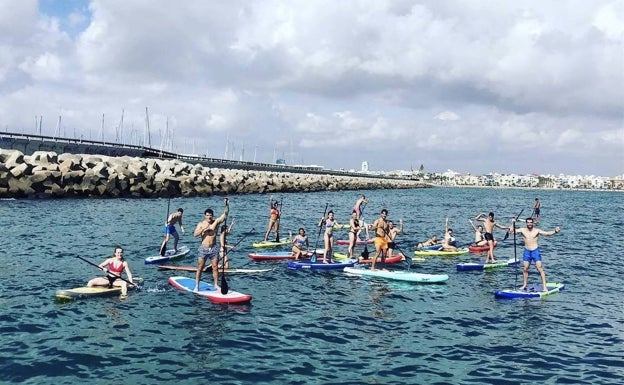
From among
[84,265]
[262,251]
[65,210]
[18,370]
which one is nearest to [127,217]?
[65,210]

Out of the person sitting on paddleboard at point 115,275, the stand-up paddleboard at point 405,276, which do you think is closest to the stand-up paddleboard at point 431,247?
the stand-up paddleboard at point 405,276

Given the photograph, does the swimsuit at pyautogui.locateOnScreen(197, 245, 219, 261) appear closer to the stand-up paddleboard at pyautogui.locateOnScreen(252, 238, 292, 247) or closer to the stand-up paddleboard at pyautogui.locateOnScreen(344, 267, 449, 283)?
the stand-up paddleboard at pyautogui.locateOnScreen(344, 267, 449, 283)

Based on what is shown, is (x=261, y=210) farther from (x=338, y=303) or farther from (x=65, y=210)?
(x=338, y=303)

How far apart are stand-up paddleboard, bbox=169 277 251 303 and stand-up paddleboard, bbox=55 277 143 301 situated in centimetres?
207

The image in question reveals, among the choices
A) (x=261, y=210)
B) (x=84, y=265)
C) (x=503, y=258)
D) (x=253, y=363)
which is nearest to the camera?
(x=253, y=363)

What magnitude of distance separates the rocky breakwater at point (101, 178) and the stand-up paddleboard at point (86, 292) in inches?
1546

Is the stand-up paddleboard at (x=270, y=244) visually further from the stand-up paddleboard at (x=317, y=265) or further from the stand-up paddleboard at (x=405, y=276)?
the stand-up paddleboard at (x=405, y=276)

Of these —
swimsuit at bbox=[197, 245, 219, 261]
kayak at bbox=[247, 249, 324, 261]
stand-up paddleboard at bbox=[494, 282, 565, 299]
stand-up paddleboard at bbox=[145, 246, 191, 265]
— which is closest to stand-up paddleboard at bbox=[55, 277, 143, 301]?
swimsuit at bbox=[197, 245, 219, 261]

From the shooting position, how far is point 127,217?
40.2 m

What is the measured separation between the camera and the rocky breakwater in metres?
50.8

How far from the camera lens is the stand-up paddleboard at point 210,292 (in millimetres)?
16609

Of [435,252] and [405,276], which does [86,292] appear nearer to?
[405,276]

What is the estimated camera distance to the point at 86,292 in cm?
1661

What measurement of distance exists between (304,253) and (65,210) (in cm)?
2604
